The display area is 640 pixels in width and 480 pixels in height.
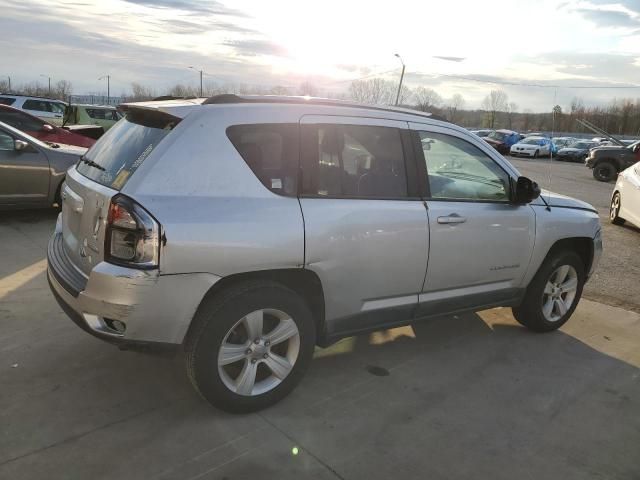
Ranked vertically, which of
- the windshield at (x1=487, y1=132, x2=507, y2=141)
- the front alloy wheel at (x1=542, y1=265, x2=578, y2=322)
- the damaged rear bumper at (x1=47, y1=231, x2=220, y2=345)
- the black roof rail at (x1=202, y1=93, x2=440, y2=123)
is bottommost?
the front alloy wheel at (x1=542, y1=265, x2=578, y2=322)

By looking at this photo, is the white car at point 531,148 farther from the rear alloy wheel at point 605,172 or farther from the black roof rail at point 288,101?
the black roof rail at point 288,101

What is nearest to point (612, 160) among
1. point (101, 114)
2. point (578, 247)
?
point (578, 247)

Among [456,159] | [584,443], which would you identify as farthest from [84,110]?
[584,443]

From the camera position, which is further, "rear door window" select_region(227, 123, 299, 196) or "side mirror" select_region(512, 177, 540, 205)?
"side mirror" select_region(512, 177, 540, 205)

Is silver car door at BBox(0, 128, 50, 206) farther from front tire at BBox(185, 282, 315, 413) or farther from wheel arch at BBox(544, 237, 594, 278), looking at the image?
wheel arch at BBox(544, 237, 594, 278)

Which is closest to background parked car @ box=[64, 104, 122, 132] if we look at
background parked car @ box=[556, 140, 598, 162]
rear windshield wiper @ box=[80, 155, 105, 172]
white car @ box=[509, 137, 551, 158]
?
rear windshield wiper @ box=[80, 155, 105, 172]

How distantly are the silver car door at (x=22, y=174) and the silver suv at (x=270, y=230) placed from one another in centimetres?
464

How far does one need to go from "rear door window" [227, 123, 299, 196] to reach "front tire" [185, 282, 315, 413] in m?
0.58

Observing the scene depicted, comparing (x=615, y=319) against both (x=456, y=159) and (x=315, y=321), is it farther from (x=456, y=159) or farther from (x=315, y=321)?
(x=315, y=321)

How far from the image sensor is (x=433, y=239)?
3.68 meters

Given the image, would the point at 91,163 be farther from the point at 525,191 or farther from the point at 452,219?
the point at 525,191

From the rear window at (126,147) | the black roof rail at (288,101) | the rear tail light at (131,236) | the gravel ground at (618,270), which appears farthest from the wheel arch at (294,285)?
the gravel ground at (618,270)

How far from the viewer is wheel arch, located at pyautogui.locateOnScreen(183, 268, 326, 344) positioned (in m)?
2.96

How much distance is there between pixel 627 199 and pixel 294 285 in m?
8.60
